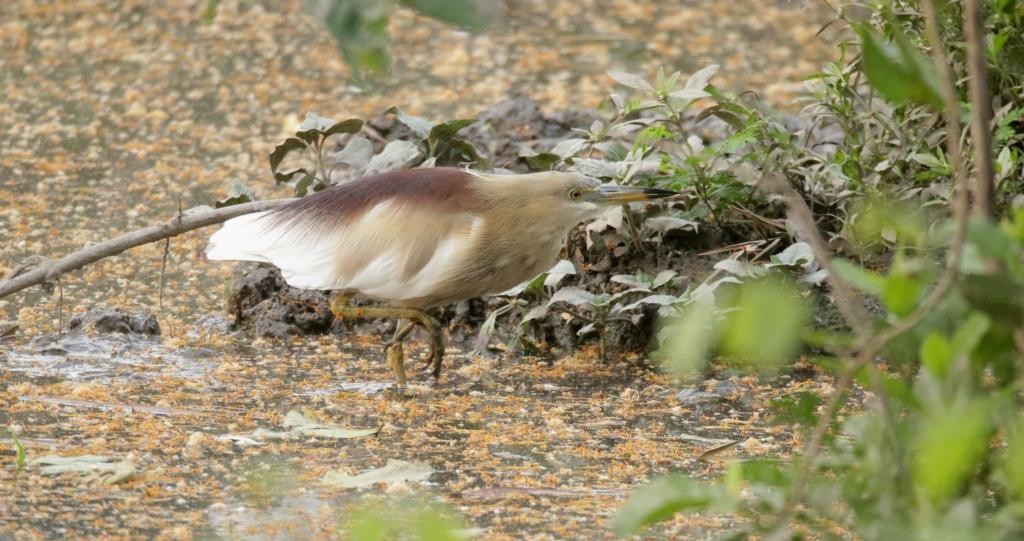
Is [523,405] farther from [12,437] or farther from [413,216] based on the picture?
[12,437]

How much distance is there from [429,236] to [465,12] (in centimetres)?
312

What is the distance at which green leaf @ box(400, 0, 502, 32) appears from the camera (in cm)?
152

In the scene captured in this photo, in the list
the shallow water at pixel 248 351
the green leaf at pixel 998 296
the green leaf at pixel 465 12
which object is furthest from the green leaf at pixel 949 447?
the shallow water at pixel 248 351

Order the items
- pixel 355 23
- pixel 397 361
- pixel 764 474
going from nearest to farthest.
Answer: pixel 355 23
pixel 764 474
pixel 397 361

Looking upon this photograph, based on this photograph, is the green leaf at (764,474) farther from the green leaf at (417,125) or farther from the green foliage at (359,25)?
the green leaf at (417,125)

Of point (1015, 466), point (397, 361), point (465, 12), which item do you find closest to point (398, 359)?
point (397, 361)

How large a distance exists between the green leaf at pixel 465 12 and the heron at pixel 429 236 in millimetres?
3045

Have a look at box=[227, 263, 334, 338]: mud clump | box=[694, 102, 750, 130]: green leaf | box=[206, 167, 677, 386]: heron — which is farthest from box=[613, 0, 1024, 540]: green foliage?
box=[227, 263, 334, 338]: mud clump

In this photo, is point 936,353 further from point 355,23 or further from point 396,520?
point 396,520

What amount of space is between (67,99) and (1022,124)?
5450mm

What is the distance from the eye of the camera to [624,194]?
4719 mm

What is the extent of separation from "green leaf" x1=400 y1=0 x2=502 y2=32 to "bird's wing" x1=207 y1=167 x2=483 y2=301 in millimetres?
3052

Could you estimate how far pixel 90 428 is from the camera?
161 inches

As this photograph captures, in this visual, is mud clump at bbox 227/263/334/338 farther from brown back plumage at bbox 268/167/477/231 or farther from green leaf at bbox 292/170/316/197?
brown back plumage at bbox 268/167/477/231
